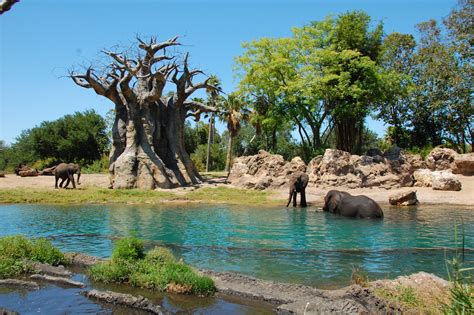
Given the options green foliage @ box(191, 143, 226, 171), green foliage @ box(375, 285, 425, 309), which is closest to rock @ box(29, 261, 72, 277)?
green foliage @ box(375, 285, 425, 309)

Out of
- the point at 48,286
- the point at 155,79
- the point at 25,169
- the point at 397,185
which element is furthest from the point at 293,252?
the point at 25,169

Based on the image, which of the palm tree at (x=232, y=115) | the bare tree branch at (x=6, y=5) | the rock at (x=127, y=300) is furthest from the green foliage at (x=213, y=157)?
the bare tree branch at (x=6, y=5)

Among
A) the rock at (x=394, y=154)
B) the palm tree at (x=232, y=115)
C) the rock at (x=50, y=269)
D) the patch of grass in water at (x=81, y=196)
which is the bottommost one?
the rock at (x=50, y=269)

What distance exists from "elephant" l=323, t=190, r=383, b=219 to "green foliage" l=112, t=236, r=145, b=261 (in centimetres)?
1245

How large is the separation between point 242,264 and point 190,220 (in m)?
7.99

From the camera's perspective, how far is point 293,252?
521 inches

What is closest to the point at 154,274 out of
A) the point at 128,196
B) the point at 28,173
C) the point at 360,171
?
the point at 128,196

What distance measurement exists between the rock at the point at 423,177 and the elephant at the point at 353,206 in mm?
10665

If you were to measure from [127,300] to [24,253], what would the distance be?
4231 millimetres

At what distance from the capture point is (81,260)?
11.4 metres

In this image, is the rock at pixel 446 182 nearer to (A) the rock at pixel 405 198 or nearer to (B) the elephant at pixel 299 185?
(A) the rock at pixel 405 198

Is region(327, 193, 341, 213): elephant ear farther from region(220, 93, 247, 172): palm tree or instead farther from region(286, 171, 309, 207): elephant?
region(220, 93, 247, 172): palm tree

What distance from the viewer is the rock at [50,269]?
1025 cm

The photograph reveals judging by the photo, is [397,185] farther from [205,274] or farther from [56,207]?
[205,274]
